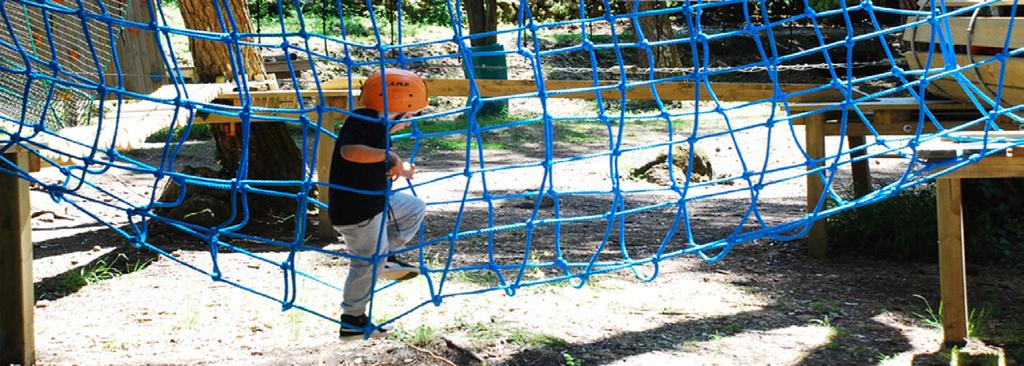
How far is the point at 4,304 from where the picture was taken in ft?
11.3

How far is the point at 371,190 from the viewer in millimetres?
2785

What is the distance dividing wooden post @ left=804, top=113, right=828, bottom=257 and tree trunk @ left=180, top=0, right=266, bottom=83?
2.84 m

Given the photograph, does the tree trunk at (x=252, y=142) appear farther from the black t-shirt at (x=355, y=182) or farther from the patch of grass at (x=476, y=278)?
the black t-shirt at (x=355, y=182)

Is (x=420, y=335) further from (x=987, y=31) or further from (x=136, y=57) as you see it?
(x=136, y=57)

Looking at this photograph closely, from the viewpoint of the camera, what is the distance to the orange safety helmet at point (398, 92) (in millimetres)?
2670

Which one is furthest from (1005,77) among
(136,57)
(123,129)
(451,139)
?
(451,139)

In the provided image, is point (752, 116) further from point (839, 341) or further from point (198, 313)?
point (198, 313)

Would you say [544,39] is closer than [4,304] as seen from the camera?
No

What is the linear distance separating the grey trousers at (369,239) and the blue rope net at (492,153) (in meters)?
0.07

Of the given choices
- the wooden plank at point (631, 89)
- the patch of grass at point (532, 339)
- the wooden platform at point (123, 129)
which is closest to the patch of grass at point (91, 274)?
the wooden platform at point (123, 129)

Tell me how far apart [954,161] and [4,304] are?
3.03 meters

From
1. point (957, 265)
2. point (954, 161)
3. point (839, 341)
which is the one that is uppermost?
point (954, 161)

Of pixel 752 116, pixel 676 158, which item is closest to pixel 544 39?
pixel 752 116

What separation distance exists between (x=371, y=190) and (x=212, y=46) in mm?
2994
